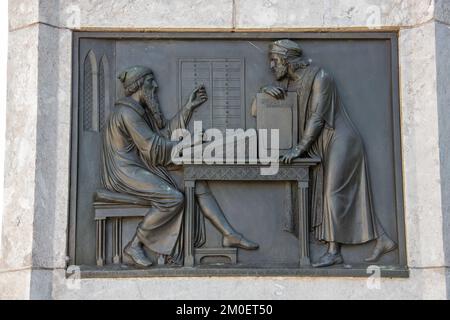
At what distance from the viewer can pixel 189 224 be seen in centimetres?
911

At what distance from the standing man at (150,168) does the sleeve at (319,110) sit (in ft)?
3.92

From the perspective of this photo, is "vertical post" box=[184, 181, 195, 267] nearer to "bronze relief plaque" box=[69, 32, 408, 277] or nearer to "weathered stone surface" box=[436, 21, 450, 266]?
"bronze relief plaque" box=[69, 32, 408, 277]

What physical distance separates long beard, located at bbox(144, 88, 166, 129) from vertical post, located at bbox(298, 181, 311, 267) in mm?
1681

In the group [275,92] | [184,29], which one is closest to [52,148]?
[184,29]

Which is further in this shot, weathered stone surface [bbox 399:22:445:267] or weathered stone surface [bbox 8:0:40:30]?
weathered stone surface [bbox 8:0:40:30]

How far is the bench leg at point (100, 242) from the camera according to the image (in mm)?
9055

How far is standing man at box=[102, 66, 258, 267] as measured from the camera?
9.09m

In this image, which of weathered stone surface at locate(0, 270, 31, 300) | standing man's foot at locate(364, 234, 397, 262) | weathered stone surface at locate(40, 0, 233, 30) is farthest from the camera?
weathered stone surface at locate(40, 0, 233, 30)

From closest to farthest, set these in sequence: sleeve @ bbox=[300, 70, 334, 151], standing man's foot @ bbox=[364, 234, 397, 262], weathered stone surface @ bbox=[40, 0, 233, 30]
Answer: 1. standing man's foot @ bbox=[364, 234, 397, 262]
2. sleeve @ bbox=[300, 70, 334, 151]
3. weathered stone surface @ bbox=[40, 0, 233, 30]

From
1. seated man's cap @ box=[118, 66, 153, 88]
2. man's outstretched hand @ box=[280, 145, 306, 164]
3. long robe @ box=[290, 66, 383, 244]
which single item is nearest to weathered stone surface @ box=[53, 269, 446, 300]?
long robe @ box=[290, 66, 383, 244]

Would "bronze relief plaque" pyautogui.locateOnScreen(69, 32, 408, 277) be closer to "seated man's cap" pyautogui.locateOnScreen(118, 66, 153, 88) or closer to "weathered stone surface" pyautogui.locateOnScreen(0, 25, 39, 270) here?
"seated man's cap" pyautogui.locateOnScreen(118, 66, 153, 88)

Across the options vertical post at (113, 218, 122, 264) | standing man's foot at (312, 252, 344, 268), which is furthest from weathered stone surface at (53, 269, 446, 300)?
vertical post at (113, 218, 122, 264)

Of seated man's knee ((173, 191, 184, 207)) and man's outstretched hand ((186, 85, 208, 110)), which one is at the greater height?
man's outstretched hand ((186, 85, 208, 110))

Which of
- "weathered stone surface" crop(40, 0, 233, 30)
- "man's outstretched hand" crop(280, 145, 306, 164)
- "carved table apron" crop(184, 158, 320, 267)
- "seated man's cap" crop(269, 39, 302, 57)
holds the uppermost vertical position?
"weathered stone surface" crop(40, 0, 233, 30)
